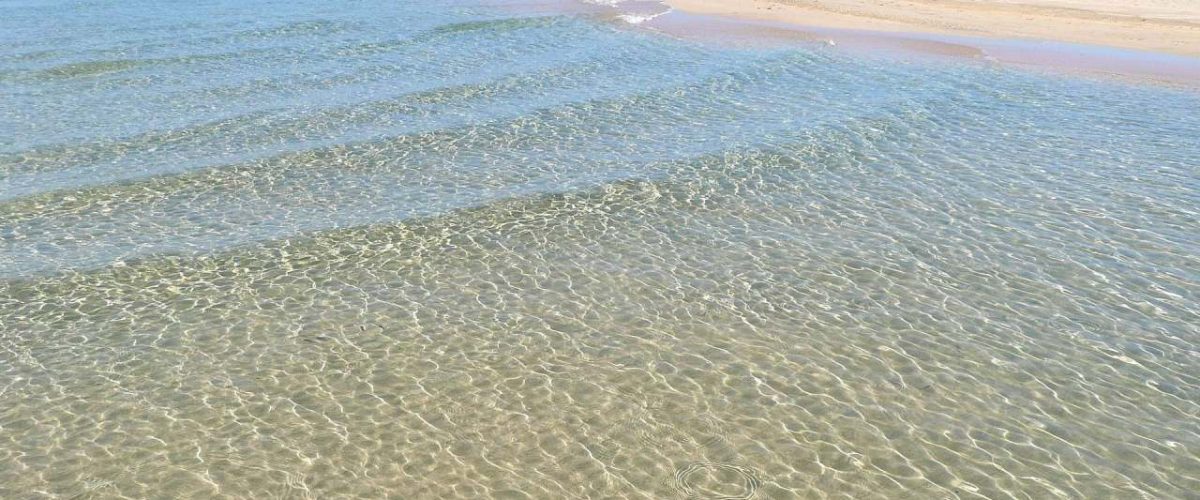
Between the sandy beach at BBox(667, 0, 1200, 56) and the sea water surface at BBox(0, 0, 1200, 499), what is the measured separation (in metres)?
7.12

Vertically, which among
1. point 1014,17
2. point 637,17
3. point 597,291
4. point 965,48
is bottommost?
point 597,291

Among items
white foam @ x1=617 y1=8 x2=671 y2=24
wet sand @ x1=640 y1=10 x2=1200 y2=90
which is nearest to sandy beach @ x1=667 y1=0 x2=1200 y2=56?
wet sand @ x1=640 y1=10 x2=1200 y2=90

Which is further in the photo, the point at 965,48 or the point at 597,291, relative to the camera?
the point at 965,48

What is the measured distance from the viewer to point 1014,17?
31.0m

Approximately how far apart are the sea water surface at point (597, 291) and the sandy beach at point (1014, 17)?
712 centimetres

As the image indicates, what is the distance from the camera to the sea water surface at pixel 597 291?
27.0 ft

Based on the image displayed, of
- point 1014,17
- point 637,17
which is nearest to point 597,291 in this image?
point 637,17

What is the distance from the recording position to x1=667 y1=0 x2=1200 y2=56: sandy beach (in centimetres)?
2761

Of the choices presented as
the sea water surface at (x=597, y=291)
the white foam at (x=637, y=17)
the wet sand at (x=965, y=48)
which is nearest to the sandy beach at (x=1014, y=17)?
the wet sand at (x=965, y=48)

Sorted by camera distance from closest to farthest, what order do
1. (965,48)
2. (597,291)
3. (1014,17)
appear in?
(597,291) < (965,48) < (1014,17)

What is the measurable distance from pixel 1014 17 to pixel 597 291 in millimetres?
24969

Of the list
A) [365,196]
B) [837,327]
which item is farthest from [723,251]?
[365,196]

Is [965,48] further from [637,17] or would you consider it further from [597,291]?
[597,291]

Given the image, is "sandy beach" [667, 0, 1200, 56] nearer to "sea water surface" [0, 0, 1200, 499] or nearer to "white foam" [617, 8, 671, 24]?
"white foam" [617, 8, 671, 24]
